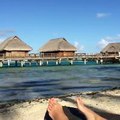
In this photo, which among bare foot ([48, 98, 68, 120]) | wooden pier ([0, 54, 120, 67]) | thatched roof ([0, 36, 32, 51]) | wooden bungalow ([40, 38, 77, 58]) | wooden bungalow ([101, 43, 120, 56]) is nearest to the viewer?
bare foot ([48, 98, 68, 120])

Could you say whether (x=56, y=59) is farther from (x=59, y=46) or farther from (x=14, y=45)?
(x=14, y=45)

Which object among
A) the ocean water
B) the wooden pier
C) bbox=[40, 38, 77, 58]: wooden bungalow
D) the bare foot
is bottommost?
the ocean water

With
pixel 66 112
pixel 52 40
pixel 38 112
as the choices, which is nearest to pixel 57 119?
pixel 66 112

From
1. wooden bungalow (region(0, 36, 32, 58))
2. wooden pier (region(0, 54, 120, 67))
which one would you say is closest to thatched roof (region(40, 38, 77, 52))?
wooden pier (region(0, 54, 120, 67))

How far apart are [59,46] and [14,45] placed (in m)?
9.65

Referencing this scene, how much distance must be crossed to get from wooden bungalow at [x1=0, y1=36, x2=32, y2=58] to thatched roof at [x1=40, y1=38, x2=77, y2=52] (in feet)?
22.6

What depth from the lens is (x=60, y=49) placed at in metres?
71.8

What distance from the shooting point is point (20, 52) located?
6844 cm

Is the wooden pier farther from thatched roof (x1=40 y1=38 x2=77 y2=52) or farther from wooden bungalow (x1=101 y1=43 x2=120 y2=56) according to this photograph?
wooden bungalow (x1=101 y1=43 x2=120 y2=56)

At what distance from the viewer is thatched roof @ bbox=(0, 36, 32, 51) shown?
221ft

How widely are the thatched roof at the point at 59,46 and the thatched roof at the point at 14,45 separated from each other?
6899mm

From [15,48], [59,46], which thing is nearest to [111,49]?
[59,46]

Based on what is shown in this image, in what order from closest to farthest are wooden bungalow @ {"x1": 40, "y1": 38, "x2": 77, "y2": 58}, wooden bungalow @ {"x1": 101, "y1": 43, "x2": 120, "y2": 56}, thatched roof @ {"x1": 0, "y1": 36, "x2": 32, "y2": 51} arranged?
thatched roof @ {"x1": 0, "y1": 36, "x2": 32, "y2": 51} → wooden bungalow @ {"x1": 40, "y1": 38, "x2": 77, "y2": 58} → wooden bungalow @ {"x1": 101, "y1": 43, "x2": 120, "y2": 56}

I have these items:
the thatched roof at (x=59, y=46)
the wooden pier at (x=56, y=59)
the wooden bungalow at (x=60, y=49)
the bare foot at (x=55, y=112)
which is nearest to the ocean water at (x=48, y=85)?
the bare foot at (x=55, y=112)
